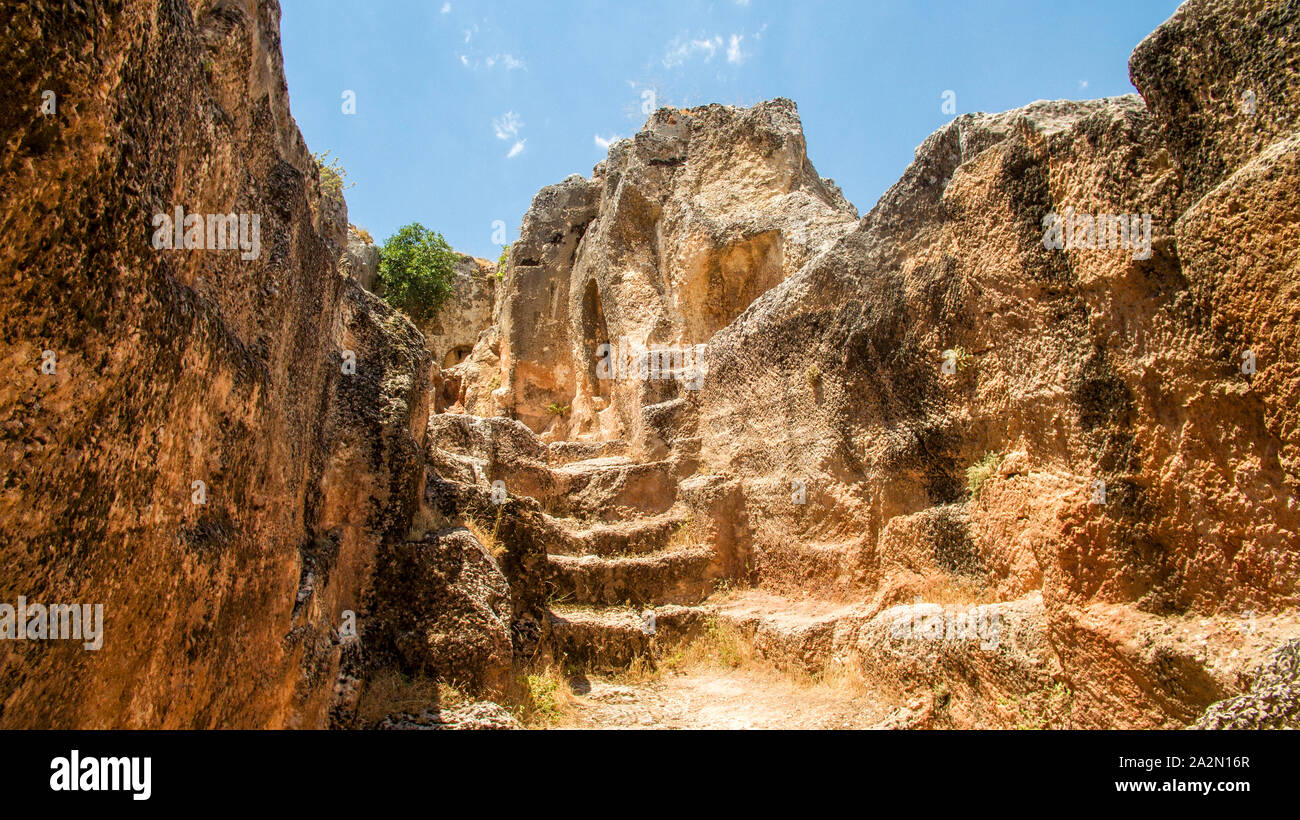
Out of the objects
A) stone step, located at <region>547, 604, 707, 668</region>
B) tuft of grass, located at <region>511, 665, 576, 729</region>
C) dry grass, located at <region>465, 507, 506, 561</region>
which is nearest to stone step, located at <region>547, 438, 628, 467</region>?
stone step, located at <region>547, 604, 707, 668</region>

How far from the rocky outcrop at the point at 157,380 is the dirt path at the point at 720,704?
7.91ft

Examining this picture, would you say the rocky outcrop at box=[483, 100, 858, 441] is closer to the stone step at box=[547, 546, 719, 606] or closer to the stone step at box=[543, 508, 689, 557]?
the stone step at box=[543, 508, 689, 557]

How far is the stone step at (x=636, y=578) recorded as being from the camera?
7.20 meters

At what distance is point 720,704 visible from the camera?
5.79 meters

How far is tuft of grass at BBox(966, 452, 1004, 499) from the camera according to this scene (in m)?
4.74

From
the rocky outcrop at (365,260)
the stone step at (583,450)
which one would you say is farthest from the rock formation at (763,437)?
the rocky outcrop at (365,260)

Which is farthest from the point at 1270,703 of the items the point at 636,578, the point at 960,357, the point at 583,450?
the point at 583,450

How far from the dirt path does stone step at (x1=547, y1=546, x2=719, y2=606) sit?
985 millimetres

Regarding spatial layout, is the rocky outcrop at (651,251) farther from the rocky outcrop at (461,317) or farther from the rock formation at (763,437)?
the rocky outcrop at (461,317)

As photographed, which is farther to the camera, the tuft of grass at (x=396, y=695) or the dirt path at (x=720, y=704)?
the dirt path at (x=720, y=704)

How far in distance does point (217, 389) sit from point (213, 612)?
28.8 inches

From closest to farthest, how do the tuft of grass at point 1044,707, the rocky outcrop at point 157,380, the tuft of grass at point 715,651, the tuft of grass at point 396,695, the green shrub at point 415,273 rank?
the rocky outcrop at point 157,380 → the tuft of grass at point 1044,707 → the tuft of grass at point 396,695 → the tuft of grass at point 715,651 → the green shrub at point 415,273
